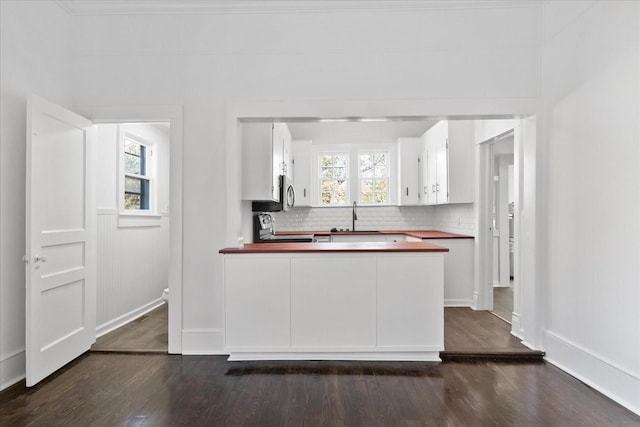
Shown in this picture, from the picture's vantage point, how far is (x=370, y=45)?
3.20 m

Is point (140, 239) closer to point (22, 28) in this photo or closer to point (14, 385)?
point (14, 385)

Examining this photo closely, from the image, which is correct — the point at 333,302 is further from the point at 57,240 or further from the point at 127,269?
the point at 127,269

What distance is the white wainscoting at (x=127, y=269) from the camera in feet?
12.3

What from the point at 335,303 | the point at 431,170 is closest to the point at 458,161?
the point at 431,170

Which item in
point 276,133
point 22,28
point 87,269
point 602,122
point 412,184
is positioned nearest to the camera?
point 602,122

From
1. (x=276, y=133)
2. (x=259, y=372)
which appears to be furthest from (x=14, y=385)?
(x=276, y=133)

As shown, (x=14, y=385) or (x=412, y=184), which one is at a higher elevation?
(x=412, y=184)

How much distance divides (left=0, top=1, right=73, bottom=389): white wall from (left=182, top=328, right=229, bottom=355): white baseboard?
1.16 metres

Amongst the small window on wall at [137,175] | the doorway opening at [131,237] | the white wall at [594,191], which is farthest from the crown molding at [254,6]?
the small window on wall at [137,175]

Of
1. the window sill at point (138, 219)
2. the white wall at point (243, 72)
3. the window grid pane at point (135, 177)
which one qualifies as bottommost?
the window sill at point (138, 219)

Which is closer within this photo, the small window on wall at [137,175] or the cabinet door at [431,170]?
the small window on wall at [137,175]

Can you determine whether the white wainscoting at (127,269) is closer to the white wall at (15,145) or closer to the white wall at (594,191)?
the white wall at (15,145)

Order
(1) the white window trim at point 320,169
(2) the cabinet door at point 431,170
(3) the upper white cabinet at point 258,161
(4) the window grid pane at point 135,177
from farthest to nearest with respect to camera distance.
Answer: (1) the white window trim at point 320,169 < (2) the cabinet door at point 431,170 < (4) the window grid pane at point 135,177 < (3) the upper white cabinet at point 258,161

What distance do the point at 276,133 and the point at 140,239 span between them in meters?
2.15
